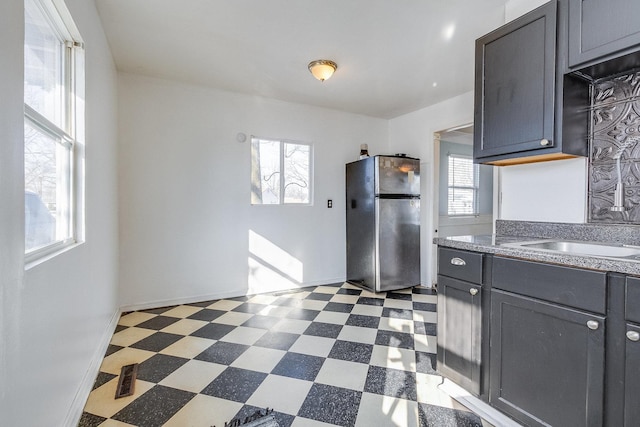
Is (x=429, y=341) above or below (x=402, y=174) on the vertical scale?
below

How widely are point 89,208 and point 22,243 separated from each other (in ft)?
3.27

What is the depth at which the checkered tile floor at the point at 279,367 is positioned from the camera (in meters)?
1.60

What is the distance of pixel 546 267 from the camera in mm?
1314

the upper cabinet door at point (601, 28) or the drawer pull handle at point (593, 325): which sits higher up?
the upper cabinet door at point (601, 28)

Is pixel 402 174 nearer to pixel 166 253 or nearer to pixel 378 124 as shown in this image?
pixel 378 124

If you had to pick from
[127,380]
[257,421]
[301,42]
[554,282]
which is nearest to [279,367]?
[257,421]

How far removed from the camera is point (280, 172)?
391 cm

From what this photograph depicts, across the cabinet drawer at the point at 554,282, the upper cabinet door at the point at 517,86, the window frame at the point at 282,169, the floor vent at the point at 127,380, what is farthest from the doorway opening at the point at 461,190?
the floor vent at the point at 127,380

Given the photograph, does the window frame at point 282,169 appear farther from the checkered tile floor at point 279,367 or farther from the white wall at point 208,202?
the checkered tile floor at point 279,367

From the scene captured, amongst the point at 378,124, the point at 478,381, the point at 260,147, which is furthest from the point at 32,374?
the point at 378,124

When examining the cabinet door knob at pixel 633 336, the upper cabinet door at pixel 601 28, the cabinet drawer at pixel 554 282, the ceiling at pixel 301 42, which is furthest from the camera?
the ceiling at pixel 301 42

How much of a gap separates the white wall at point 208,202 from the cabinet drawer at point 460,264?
93.2 inches

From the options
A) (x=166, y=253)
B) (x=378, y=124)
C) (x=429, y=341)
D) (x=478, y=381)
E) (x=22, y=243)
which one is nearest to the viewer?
(x=22, y=243)

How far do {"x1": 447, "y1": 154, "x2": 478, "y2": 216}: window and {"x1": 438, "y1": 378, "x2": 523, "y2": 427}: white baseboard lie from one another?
12.5 ft
